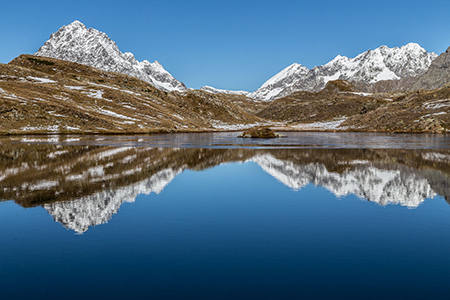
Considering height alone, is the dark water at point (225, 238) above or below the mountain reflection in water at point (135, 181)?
below

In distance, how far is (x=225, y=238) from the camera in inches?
519

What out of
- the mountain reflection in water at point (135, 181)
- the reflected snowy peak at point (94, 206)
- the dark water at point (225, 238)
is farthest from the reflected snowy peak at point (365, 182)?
the reflected snowy peak at point (94, 206)

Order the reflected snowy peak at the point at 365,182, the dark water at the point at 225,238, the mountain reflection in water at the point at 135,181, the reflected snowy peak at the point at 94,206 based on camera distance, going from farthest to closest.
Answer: the reflected snowy peak at the point at 365,182, the mountain reflection in water at the point at 135,181, the reflected snowy peak at the point at 94,206, the dark water at the point at 225,238

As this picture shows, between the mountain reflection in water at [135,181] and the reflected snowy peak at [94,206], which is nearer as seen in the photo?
the reflected snowy peak at [94,206]

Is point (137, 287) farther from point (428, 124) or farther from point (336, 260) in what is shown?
point (428, 124)

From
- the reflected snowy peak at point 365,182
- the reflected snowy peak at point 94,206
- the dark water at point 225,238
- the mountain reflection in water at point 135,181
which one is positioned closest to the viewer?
the dark water at point 225,238

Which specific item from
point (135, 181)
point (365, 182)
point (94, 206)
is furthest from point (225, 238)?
point (365, 182)

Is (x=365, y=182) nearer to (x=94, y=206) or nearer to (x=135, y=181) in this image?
(x=135, y=181)

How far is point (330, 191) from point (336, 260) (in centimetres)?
1135

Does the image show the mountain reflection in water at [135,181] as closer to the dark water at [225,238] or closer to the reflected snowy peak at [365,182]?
the reflected snowy peak at [365,182]

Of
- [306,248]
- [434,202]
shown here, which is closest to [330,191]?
[434,202]

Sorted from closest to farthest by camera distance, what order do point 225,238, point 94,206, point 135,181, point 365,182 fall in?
point 225,238 → point 94,206 → point 365,182 → point 135,181

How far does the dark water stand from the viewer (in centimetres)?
945

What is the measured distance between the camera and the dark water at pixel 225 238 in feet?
31.0
